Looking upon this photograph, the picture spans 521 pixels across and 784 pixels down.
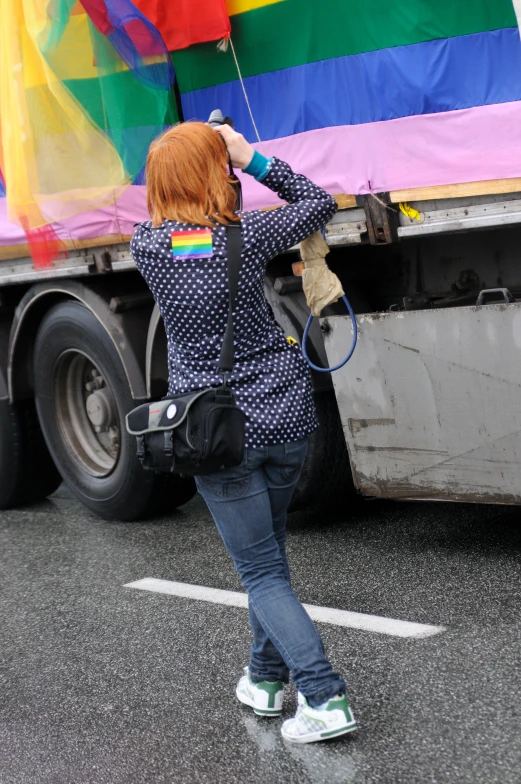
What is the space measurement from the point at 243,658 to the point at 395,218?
1.76m

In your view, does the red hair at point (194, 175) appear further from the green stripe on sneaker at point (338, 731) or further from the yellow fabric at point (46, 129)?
the yellow fabric at point (46, 129)


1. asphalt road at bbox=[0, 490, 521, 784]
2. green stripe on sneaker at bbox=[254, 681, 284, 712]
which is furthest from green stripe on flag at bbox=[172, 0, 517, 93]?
green stripe on sneaker at bbox=[254, 681, 284, 712]

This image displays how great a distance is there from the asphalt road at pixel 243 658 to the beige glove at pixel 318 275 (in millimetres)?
Result: 1256

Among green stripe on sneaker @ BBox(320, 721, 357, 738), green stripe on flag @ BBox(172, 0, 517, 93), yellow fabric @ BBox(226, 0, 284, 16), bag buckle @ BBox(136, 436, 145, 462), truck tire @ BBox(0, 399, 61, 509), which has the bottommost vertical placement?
green stripe on sneaker @ BBox(320, 721, 357, 738)

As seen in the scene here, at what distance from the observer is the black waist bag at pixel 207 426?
3342 millimetres

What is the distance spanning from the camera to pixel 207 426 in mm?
3342

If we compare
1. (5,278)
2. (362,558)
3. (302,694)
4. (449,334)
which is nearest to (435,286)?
(449,334)

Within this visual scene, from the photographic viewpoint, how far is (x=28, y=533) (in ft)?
22.4

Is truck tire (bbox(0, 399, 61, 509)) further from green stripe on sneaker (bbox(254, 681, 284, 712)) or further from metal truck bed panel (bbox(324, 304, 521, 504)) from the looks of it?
green stripe on sneaker (bbox(254, 681, 284, 712))

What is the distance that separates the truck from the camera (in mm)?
4379

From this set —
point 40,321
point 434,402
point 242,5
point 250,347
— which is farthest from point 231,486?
point 40,321

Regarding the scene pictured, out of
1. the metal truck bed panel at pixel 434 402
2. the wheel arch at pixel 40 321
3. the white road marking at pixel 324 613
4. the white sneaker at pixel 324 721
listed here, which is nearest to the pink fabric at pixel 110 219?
the wheel arch at pixel 40 321

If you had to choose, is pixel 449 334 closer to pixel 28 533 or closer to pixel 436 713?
pixel 436 713

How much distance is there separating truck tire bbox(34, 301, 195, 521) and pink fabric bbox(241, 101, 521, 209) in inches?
64.7
